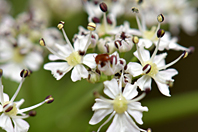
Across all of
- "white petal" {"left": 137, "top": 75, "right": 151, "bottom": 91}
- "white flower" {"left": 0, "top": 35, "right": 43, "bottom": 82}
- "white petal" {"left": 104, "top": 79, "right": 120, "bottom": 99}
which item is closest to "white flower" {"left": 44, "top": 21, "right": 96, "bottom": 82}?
"white petal" {"left": 104, "top": 79, "right": 120, "bottom": 99}

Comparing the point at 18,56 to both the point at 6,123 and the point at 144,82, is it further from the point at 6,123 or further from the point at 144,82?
the point at 144,82

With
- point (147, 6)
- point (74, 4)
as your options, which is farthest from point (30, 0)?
point (147, 6)

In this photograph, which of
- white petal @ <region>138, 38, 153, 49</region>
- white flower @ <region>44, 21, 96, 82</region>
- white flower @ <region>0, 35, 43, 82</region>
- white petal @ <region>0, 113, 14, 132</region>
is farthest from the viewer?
white flower @ <region>0, 35, 43, 82</region>

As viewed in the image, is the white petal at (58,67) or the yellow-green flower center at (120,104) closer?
the yellow-green flower center at (120,104)

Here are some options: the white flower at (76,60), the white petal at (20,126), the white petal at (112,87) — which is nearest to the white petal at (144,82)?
the white petal at (112,87)

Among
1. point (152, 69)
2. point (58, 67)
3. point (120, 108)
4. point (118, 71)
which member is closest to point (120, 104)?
point (120, 108)

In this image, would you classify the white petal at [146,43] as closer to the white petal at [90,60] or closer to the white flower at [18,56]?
the white petal at [90,60]

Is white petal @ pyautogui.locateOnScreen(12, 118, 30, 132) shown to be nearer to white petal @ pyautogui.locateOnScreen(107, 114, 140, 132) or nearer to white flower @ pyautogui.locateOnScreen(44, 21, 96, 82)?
white flower @ pyautogui.locateOnScreen(44, 21, 96, 82)
